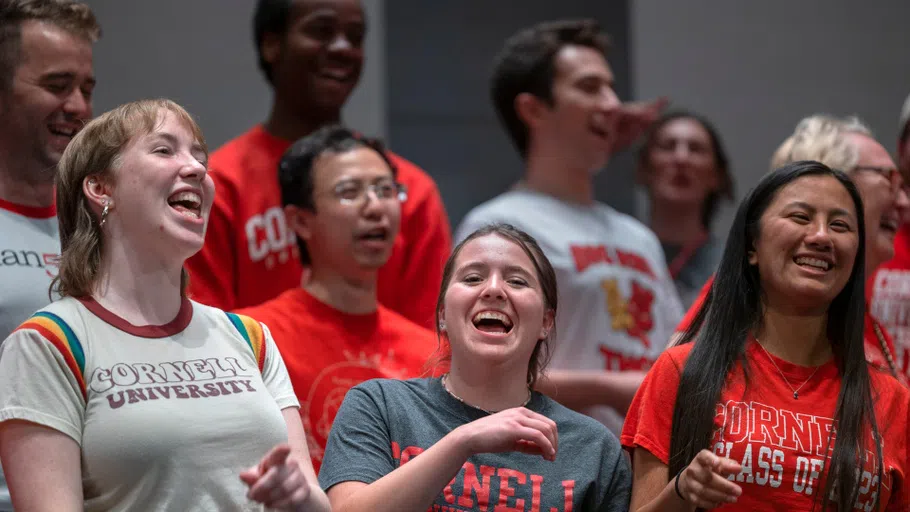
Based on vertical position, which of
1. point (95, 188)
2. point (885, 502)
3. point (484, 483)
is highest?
point (95, 188)

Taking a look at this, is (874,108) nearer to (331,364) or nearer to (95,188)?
(331,364)

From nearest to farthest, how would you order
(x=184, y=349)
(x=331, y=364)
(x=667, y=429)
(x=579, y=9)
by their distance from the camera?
(x=184, y=349), (x=667, y=429), (x=331, y=364), (x=579, y=9)

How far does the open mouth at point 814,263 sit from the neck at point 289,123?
5.50ft

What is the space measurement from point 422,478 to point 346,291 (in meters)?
1.04

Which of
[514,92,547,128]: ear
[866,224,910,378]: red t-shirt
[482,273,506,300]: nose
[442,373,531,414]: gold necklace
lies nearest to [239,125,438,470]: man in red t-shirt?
[442,373,531,414]: gold necklace

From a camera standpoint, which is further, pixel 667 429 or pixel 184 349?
pixel 667 429

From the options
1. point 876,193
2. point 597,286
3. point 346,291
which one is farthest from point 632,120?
point 346,291

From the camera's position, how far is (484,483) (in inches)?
85.5

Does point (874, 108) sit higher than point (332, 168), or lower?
lower

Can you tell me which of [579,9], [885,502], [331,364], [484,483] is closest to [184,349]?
[484,483]

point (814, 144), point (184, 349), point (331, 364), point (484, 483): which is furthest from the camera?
point (814, 144)

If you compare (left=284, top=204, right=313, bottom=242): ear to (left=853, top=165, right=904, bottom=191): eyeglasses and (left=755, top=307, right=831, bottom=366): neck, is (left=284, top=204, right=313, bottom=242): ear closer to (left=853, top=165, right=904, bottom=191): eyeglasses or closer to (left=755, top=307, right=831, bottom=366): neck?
(left=755, top=307, right=831, bottom=366): neck

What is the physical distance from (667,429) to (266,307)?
3.56 feet

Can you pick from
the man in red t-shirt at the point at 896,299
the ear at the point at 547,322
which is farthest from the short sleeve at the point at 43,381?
the man in red t-shirt at the point at 896,299
